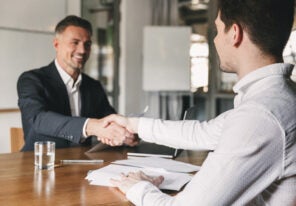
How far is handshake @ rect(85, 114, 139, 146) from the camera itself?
1888 mm

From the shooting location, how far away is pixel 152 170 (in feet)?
4.99

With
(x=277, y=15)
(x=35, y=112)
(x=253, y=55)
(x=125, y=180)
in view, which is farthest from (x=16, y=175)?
(x=277, y=15)

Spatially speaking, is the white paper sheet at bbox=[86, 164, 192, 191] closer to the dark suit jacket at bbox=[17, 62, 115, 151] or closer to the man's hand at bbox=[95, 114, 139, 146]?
the man's hand at bbox=[95, 114, 139, 146]

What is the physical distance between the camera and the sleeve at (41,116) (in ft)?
6.50

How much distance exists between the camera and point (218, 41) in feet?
3.82

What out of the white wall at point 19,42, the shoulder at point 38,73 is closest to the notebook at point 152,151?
the shoulder at point 38,73

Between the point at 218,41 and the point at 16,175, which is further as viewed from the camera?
the point at 16,175

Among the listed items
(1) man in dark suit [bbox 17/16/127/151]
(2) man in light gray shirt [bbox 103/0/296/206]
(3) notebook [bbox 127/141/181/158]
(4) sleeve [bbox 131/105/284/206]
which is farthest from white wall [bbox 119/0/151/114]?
(4) sleeve [bbox 131/105/284/206]

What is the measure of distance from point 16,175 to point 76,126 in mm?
560

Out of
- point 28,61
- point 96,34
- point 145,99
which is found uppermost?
point 96,34

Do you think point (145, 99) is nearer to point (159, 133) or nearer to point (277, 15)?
point (159, 133)

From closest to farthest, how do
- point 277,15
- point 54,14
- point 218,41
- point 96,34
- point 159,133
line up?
1. point 277,15
2. point 218,41
3. point 159,133
4. point 54,14
5. point 96,34

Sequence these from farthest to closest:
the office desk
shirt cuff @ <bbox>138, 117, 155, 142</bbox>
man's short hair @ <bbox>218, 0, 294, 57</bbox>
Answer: shirt cuff @ <bbox>138, 117, 155, 142</bbox> → the office desk → man's short hair @ <bbox>218, 0, 294, 57</bbox>

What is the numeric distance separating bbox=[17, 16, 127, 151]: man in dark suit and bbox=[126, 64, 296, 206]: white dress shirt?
38.6 inches
